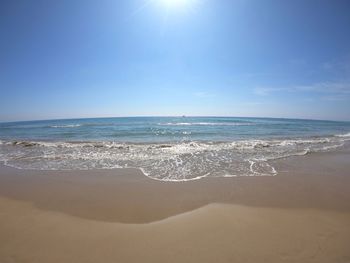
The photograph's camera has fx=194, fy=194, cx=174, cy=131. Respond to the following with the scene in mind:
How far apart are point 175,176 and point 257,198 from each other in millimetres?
2493

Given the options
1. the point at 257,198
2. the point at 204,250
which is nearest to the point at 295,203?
the point at 257,198

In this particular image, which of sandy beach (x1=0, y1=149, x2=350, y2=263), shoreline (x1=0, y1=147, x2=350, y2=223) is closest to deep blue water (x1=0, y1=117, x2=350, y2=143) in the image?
shoreline (x1=0, y1=147, x2=350, y2=223)

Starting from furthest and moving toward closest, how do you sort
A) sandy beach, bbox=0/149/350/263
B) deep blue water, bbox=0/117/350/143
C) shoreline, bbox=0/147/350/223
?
deep blue water, bbox=0/117/350/143, shoreline, bbox=0/147/350/223, sandy beach, bbox=0/149/350/263

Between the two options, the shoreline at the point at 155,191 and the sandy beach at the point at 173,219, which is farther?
the shoreline at the point at 155,191

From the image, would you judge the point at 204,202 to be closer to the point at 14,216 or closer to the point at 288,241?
the point at 288,241

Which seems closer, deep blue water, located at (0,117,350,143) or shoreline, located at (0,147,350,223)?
shoreline, located at (0,147,350,223)

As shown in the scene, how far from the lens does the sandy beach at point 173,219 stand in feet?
8.57

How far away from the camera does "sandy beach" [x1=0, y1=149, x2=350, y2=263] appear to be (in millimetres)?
2611

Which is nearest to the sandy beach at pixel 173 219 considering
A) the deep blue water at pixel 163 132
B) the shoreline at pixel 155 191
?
the shoreline at pixel 155 191

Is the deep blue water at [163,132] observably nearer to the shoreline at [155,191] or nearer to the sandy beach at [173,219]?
the shoreline at [155,191]

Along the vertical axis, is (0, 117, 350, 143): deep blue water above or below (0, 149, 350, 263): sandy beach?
above

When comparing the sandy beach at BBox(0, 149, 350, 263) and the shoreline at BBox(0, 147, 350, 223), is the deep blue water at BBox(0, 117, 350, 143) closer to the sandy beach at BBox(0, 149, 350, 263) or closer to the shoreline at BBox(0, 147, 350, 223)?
the shoreline at BBox(0, 147, 350, 223)

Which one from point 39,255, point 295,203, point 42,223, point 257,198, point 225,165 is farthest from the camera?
point 225,165

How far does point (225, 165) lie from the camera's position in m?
7.43
